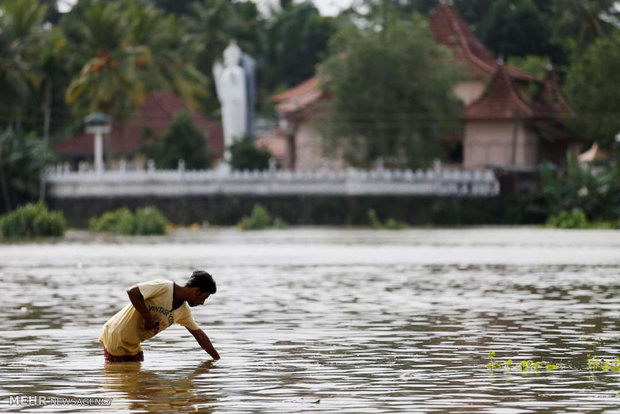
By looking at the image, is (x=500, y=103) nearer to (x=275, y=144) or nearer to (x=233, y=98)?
(x=233, y=98)

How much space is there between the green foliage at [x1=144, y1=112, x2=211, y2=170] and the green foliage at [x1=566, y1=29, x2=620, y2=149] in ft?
49.8

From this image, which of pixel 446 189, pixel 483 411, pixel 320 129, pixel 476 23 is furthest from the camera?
pixel 476 23

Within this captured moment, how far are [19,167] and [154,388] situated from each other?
47068 millimetres

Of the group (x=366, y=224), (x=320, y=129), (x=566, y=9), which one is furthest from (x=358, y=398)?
(x=566, y=9)

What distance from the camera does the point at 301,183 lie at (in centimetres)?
5653

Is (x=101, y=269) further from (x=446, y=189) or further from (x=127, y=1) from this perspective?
(x=127, y=1)

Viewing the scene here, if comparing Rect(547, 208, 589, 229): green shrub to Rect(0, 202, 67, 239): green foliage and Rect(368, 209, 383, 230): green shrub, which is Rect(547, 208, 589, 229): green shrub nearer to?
Rect(368, 209, 383, 230): green shrub

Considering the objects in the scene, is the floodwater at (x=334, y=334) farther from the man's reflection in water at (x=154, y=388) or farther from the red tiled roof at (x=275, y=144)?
the red tiled roof at (x=275, y=144)

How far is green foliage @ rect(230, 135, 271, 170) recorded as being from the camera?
5819 centimetres

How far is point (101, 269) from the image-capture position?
28.4 m

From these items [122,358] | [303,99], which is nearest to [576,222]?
[303,99]

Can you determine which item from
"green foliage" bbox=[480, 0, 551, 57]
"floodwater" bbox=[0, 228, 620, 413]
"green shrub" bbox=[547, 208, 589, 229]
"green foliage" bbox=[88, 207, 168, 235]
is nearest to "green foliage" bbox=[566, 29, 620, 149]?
"green shrub" bbox=[547, 208, 589, 229]

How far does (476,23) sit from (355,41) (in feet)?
83.0

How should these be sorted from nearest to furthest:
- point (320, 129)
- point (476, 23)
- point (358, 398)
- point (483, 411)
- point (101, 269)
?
point (483, 411)
point (358, 398)
point (101, 269)
point (320, 129)
point (476, 23)
